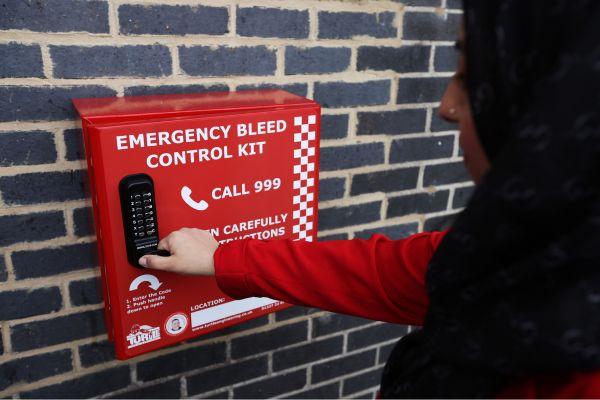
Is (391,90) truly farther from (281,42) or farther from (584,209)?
(584,209)

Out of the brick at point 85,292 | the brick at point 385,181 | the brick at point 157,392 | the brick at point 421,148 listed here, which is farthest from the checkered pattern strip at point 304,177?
the brick at point 157,392

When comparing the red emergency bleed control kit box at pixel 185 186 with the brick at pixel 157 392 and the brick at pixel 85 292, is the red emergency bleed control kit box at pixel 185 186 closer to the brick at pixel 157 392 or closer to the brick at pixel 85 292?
the brick at pixel 85 292

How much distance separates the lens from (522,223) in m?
0.67

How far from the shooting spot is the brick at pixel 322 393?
1810 mm

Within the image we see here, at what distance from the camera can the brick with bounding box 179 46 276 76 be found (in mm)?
1232

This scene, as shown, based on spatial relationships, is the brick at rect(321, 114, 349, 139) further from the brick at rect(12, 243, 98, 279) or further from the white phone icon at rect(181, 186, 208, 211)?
the brick at rect(12, 243, 98, 279)

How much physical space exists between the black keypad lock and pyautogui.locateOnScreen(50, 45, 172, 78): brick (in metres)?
0.31

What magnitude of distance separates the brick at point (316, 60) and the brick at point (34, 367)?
3.16 feet

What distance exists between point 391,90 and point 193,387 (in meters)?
1.09

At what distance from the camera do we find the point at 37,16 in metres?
1.06

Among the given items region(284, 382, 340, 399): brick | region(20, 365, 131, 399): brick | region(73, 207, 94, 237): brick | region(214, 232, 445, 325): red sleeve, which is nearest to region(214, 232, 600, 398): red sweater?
region(214, 232, 445, 325): red sleeve

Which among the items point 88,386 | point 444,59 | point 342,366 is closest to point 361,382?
point 342,366

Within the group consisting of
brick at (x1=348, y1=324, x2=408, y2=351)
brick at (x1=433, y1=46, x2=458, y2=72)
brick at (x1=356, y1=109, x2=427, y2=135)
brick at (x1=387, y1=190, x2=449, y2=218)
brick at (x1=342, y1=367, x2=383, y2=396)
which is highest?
brick at (x1=433, y1=46, x2=458, y2=72)

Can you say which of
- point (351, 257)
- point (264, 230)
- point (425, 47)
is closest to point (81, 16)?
point (264, 230)
